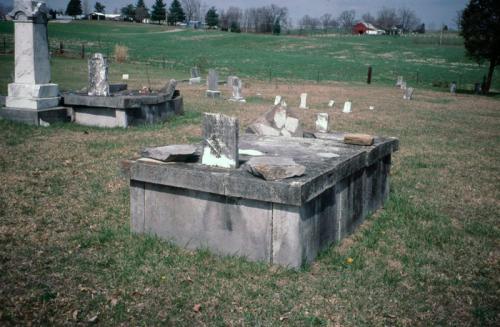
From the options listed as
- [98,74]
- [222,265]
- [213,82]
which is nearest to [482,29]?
[213,82]

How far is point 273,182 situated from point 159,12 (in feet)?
405

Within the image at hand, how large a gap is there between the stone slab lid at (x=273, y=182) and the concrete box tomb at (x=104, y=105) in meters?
6.78

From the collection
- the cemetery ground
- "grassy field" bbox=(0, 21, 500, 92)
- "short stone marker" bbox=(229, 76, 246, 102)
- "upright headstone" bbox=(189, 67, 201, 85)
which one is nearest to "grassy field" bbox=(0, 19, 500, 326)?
the cemetery ground

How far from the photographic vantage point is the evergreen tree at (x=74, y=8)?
379 feet

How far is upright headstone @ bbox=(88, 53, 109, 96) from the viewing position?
41.8ft

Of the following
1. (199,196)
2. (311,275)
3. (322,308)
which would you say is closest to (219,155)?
(199,196)

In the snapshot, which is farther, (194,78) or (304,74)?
(304,74)

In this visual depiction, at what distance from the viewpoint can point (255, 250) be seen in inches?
188

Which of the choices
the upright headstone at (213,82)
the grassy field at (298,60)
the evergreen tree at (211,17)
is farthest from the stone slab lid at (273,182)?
the evergreen tree at (211,17)

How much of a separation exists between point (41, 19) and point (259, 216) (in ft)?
33.0

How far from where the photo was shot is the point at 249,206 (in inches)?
185

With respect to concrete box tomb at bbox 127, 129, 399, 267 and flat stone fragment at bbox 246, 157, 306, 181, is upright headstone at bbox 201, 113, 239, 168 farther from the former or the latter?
flat stone fragment at bbox 246, 157, 306, 181

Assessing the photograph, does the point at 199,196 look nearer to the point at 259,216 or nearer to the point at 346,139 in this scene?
the point at 259,216

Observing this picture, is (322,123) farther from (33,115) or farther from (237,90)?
(237,90)
